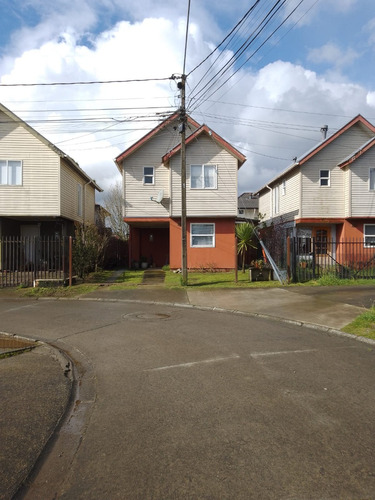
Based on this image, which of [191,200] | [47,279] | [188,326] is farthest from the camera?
[191,200]

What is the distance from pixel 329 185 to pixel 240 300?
12.8m

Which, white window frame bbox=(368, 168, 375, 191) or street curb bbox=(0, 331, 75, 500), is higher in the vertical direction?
white window frame bbox=(368, 168, 375, 191)

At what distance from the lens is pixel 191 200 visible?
20734mm

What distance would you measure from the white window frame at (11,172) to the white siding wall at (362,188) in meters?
17.7

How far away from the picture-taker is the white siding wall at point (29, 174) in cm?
1977

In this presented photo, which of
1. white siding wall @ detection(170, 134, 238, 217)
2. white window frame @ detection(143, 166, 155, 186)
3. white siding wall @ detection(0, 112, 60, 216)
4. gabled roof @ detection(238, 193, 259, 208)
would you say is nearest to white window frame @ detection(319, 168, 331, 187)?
white siding wall @ detection(170, 134, 238, 217)

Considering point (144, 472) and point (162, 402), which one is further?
point (162, 402)

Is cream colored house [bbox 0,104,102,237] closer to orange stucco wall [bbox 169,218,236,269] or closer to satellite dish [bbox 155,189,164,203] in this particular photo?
satellite dish [bbox 155,189,164,203]

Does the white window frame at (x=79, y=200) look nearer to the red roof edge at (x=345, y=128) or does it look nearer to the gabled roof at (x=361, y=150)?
the red roof edge at (x=345, y=128)

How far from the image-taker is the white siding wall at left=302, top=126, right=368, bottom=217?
21.9 metres

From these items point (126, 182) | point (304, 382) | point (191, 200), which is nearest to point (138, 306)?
point (304, 382)

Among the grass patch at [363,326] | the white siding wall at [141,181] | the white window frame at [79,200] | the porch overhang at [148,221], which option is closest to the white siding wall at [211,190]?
the porch overhang at [148,221]

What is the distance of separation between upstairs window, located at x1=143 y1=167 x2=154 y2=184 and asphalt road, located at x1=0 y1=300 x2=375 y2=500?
15.2 metres

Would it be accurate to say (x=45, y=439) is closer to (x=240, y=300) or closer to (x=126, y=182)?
(x=240, y=300)
